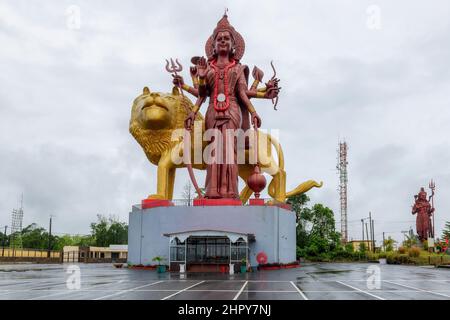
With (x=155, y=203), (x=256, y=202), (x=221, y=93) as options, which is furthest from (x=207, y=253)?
(x=221, y=93)

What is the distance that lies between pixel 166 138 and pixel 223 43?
7606 mm

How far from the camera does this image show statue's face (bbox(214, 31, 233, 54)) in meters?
33.1

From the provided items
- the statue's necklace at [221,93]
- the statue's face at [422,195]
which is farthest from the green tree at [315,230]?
the statue's necklace at [221,93]

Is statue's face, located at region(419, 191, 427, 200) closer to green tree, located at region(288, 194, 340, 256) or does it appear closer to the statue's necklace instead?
green tree, located at region(288, 194, 340, 256)

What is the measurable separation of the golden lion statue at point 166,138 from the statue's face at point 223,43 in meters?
4.17

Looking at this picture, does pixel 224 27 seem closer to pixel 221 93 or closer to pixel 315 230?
pixel 221 93

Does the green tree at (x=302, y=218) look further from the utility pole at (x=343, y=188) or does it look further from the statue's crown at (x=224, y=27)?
the statue's crown at (x=224, y=27)

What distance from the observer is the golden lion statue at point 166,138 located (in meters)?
32.9

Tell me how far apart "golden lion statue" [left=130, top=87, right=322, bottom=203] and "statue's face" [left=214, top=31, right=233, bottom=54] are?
13.7ft

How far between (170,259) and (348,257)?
98.7ft

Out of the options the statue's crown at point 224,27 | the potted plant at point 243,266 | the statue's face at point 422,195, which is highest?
the statue's crown at point 224,27

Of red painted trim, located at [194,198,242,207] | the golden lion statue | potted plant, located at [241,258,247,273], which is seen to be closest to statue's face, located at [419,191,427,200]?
the golden lion statue

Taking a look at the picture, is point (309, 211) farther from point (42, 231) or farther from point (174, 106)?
point (42, 231)
